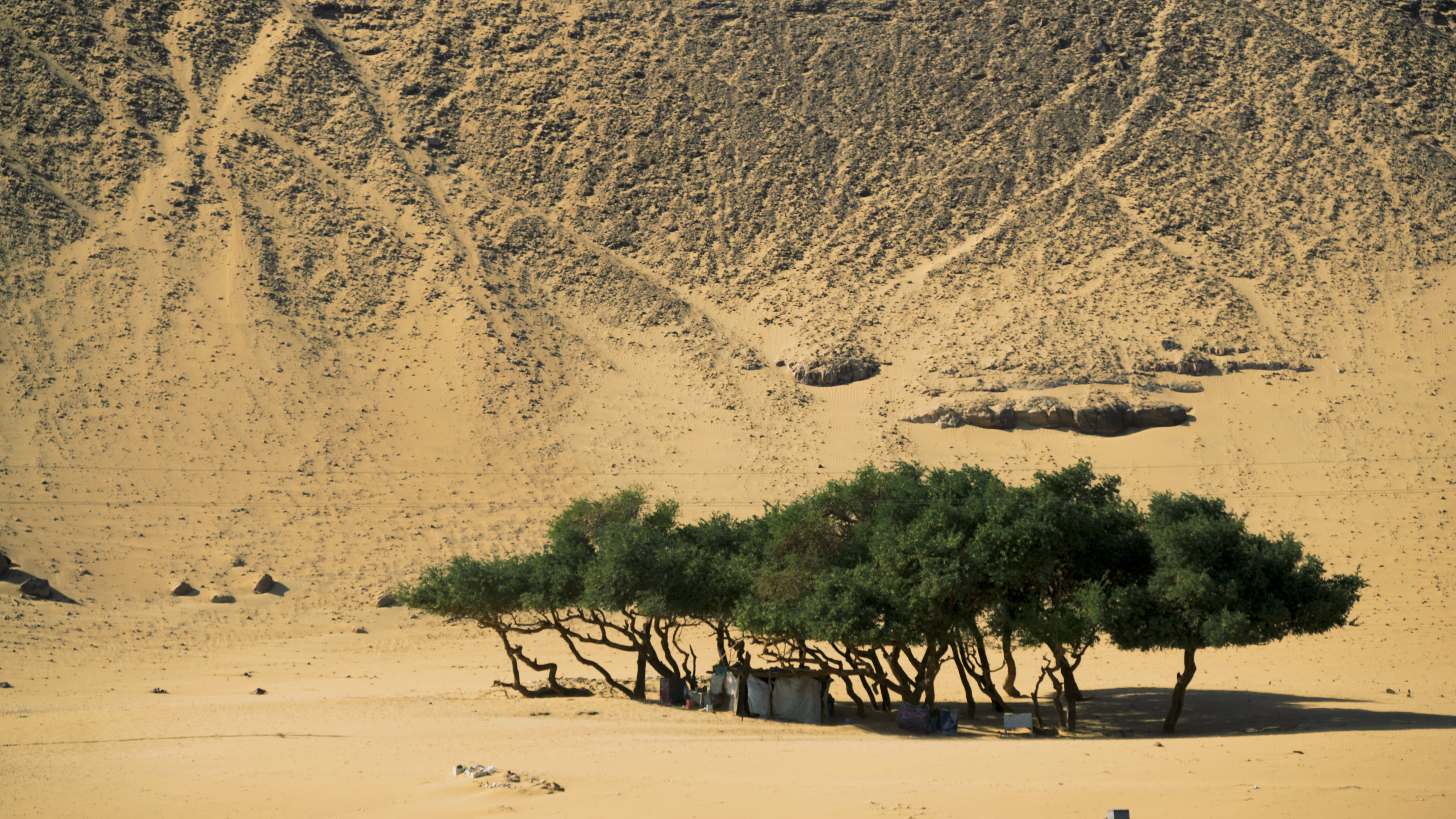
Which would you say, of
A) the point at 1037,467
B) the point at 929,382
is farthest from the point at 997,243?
the point at 1037,467

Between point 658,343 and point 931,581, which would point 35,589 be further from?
point 658,343

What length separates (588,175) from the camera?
6072cm

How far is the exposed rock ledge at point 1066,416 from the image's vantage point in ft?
149

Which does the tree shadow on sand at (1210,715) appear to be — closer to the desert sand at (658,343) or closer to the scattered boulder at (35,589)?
the desert sand at (658,343)

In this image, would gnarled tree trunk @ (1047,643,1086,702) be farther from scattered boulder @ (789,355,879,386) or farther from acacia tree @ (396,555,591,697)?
scattered boulder @ (789,355,879,386)

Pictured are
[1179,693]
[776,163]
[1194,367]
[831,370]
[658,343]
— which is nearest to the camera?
[1179,693]

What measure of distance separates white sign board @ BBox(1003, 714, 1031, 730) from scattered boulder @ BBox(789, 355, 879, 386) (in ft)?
96.8

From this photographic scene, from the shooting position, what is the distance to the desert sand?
1656 centimetres

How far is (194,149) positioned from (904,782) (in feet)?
175

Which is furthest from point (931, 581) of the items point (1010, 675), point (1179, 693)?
point (1010, 675)

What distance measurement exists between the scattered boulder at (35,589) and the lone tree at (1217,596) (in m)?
26.8

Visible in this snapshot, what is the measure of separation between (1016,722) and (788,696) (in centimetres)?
400

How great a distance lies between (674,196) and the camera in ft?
197

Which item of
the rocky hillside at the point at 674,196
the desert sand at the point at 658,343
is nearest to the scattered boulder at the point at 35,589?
the desert sand at the point at 658,343
